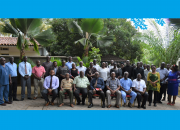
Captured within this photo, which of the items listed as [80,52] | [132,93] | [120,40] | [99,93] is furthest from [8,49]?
[132,93]

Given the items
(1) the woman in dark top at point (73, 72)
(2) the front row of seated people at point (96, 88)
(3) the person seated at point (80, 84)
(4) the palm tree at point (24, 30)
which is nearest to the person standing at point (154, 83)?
(2) the front row of seated people at point (96, 88)

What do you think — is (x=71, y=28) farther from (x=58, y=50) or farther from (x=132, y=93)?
(x=132, y=93)

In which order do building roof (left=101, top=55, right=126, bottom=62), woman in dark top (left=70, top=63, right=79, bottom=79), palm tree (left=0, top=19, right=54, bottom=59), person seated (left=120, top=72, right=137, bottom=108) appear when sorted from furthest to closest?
building roof (left=101, top=55, right=126, bottom=62)
palm tree (left=0, top=19, right=54, bottom=59)
woman in dark top (left=70, top=63, right=79, bottom=79)
person seated (left=120, top=72, right=137, bottom=108)

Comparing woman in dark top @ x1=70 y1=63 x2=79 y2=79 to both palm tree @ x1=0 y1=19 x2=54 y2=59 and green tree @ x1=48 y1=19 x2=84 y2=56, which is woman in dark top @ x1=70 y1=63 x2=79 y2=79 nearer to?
palm tree @ x1=0 y1=19 x2=54 y2=59

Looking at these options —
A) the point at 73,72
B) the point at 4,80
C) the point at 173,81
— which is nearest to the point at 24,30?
the point at 4,80

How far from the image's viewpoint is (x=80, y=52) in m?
14.7

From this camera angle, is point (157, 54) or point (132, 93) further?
point (157, 54)

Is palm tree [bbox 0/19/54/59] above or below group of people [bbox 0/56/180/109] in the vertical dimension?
above

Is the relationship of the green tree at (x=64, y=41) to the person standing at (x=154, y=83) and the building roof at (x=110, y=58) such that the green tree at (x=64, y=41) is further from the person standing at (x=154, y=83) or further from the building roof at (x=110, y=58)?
the person standing at (x=154, y=83)

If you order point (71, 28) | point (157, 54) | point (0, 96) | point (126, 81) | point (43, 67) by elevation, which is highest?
point (71, 28)

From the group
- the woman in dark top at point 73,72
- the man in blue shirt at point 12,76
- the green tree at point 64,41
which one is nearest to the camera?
the man in blue shirt at point 12,76

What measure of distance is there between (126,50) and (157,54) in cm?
592

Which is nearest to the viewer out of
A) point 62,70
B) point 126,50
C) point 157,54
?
point 62,70

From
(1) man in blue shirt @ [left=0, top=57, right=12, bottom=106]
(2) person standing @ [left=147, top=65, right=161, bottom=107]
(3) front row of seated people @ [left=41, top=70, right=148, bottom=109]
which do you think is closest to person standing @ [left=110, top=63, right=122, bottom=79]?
(3) front row of seated people @ [left=41, top=70, right=148, bottom=109]
